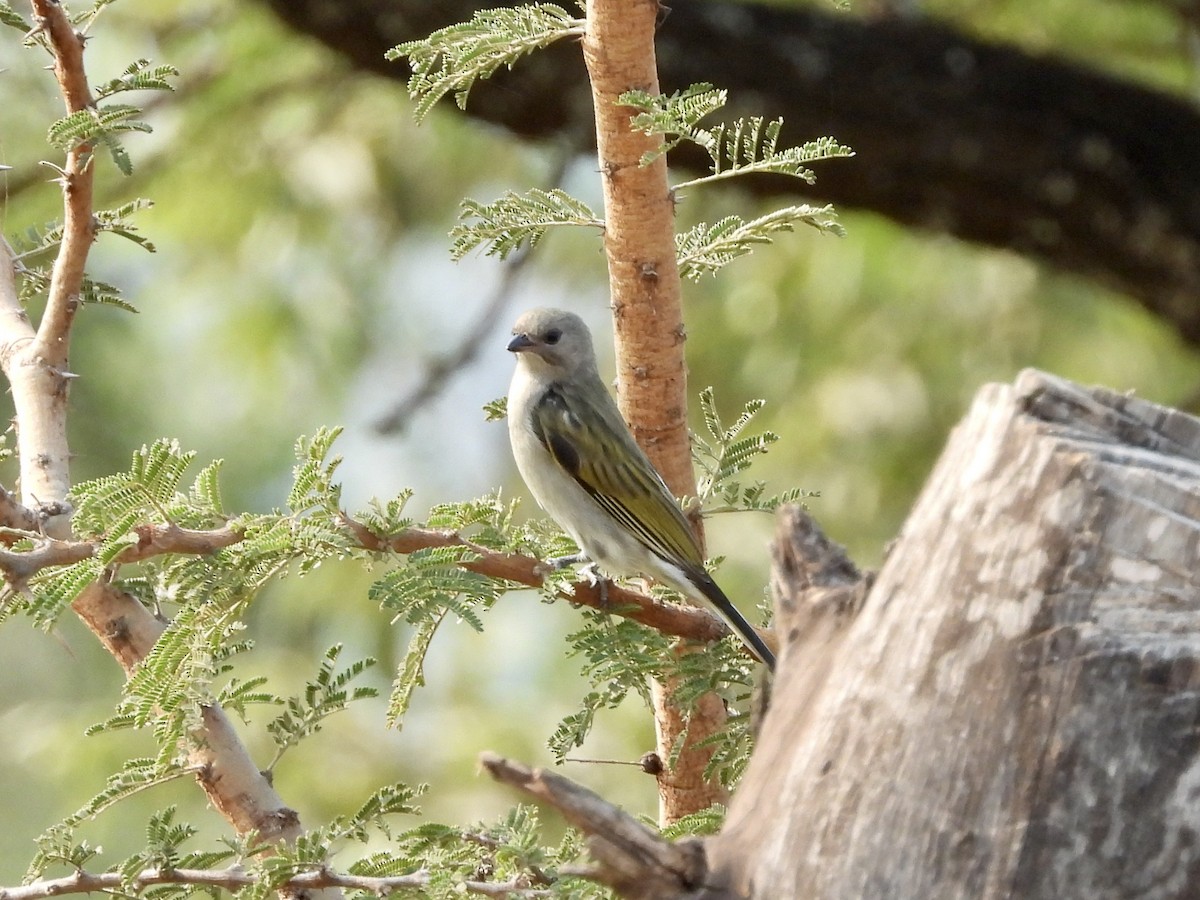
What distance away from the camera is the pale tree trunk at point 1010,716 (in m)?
1.73

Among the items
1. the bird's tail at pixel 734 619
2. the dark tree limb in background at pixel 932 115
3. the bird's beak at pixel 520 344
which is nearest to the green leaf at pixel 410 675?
the bird's tail at pixel 734 619

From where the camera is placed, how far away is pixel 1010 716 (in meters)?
1.77

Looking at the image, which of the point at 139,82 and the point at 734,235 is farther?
the point at 734,235

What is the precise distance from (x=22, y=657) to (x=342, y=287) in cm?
355

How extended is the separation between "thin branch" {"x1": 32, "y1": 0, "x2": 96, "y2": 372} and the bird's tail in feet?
4.90

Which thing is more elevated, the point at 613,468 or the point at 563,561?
the point at 613,468

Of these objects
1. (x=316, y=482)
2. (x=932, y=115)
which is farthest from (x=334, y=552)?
(x=932, y=115)

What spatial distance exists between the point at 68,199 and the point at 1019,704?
2049 millimetres

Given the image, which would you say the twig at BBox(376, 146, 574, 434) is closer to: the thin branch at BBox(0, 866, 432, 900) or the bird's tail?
the bird's tail

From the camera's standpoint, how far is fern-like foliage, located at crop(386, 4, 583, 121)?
2.91 meters

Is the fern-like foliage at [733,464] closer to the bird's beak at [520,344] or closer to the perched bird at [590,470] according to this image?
the perched bird at [590,470]

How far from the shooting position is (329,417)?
33.6ft

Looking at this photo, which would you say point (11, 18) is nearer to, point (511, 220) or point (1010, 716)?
point (511, 220)

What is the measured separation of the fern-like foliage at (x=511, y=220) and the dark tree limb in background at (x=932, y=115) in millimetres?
2785
